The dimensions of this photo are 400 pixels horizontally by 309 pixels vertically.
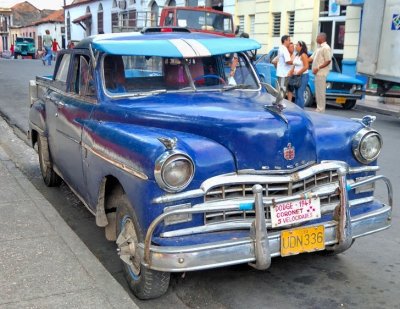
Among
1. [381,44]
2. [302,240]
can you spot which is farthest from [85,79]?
[381,44]

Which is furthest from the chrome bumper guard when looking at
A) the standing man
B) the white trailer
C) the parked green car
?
the parked green car

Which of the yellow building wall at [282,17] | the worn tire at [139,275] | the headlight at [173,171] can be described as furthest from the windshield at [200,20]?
the headlight at [173,171]

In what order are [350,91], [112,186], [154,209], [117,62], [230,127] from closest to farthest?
[154,209], [230,127], [112,186], [117,62], [350,91]

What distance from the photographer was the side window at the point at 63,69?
5461 mm

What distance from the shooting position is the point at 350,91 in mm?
13484

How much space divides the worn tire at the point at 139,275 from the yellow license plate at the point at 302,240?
2.64 ft

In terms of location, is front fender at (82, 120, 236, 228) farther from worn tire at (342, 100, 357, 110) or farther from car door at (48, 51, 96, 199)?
worn tire at (342, 100, 357, 110)

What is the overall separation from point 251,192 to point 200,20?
15524 millimetres

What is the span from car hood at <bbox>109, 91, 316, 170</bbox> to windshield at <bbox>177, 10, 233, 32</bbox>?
14.1 meters

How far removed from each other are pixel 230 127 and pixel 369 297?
1551mm

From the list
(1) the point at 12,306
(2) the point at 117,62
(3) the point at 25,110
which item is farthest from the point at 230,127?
(3) the point at 25,110

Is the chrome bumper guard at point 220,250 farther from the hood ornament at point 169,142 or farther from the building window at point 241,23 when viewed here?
the building window at point 241,23

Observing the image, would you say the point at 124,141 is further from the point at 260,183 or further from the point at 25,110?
the point at 25,110

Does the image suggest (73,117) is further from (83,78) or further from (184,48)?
(184,48)
